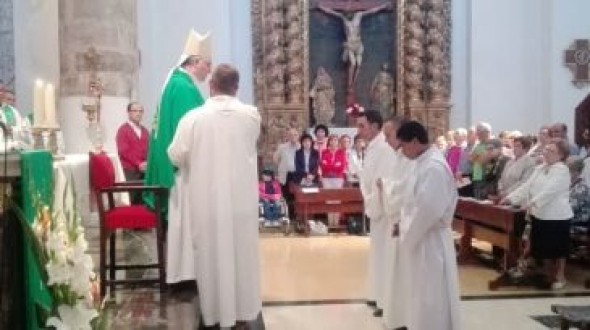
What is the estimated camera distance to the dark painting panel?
53.3 ft

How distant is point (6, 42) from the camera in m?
11.5

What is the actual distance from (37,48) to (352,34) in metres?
7.43

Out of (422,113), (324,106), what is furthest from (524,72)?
(324,106)

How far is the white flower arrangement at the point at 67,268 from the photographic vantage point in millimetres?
2479

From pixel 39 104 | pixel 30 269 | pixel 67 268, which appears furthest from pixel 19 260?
pixel 39 104

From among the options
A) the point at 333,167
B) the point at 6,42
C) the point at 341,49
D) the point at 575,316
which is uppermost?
the point at 341,49

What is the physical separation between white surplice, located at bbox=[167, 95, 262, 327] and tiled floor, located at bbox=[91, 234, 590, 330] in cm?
26

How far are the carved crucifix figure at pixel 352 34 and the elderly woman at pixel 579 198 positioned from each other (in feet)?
26.5

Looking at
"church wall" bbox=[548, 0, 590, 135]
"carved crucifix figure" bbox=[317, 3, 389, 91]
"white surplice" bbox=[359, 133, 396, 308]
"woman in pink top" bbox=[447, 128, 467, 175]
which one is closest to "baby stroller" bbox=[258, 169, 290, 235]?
"woman in pink top" bbox=[447, 128, 467, 175]

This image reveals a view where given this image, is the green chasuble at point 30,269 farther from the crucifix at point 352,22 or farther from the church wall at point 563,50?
the church wall at point 563,50

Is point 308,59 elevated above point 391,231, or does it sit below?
above

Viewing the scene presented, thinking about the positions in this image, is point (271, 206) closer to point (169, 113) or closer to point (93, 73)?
point (93, 73)

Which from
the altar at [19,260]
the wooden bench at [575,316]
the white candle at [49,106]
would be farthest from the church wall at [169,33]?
the altar at [19,260]

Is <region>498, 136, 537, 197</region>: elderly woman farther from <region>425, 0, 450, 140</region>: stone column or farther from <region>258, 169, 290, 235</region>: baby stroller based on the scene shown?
<region>425, 0, 450, 140</region>: stone column
